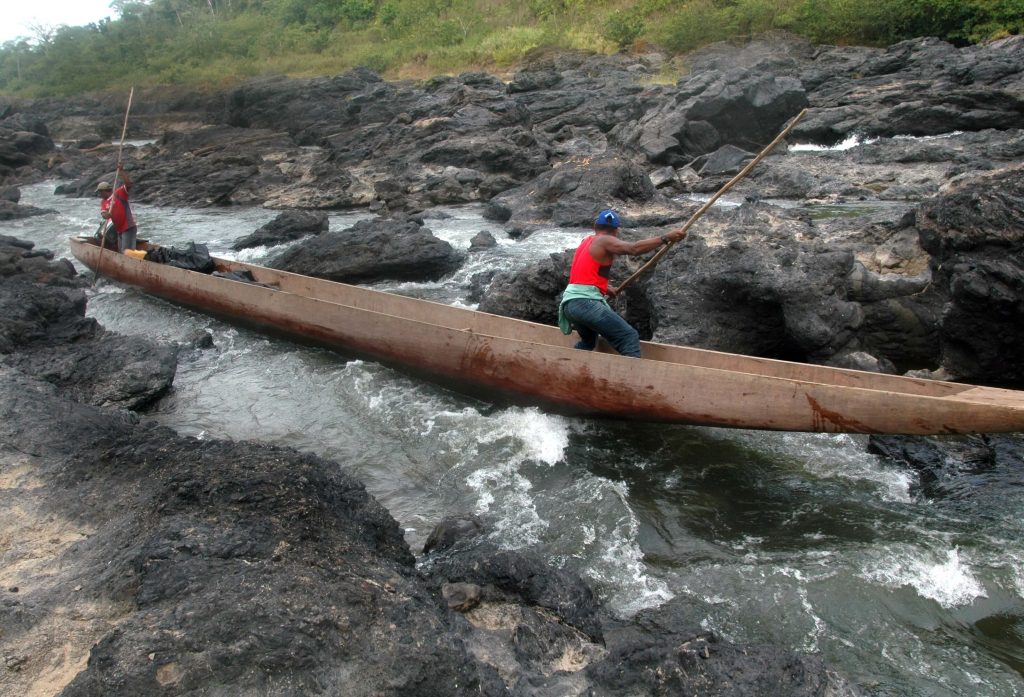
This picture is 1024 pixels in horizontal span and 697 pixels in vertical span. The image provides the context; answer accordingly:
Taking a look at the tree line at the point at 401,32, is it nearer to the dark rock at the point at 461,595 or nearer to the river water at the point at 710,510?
the river water at the point at 710,510

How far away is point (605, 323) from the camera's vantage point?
6.58m

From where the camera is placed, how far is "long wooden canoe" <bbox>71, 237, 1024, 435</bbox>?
5117 mm

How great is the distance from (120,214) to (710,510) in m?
10.3

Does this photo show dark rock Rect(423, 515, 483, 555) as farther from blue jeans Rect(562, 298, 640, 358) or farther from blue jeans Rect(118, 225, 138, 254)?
blue jeans Rect(118, 225, 138, 254)

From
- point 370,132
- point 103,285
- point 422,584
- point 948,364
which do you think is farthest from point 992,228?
point 370,132

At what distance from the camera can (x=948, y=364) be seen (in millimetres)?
6852

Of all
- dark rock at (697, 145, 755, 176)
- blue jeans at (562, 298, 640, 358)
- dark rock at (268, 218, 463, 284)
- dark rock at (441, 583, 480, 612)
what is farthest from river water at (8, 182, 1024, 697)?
dark rock at (697, 145, 755, 176)

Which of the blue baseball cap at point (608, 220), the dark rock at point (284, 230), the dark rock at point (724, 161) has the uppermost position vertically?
the blue baseball cap at point (608, 220)

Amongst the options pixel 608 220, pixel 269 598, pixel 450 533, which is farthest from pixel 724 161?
pixel 269 598

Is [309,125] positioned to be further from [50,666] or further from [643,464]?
[50,666]

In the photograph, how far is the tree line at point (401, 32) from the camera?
25.3m

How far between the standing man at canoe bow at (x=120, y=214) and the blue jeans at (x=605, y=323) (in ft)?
27.4

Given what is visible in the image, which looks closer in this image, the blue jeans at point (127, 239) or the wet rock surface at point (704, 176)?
the wet rock surface at point (704, 176)

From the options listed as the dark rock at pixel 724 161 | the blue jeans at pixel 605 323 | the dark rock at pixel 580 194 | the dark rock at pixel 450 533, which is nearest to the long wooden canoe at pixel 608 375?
the blue jeans at pixel 605 323
